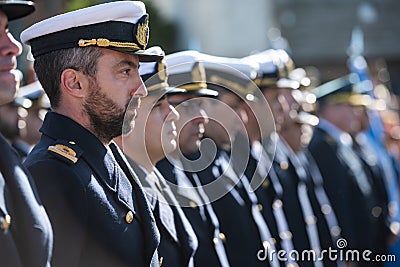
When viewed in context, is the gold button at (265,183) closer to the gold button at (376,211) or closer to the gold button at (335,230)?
the gold button at (335,230)

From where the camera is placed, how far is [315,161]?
6.59 metres

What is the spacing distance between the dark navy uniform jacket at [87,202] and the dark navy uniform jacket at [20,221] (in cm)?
33

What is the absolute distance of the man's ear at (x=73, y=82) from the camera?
302cm

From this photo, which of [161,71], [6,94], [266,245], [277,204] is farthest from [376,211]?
[6,94]

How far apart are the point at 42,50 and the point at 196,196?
1.14 meters

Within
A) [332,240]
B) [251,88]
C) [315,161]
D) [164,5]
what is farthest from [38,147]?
[164,5]

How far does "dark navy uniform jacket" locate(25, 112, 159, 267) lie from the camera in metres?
2.82

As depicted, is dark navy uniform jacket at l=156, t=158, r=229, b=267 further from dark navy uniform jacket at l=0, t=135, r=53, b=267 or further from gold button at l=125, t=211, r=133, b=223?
dark navy uniform jacket at l=0, t=135, r=53, b=267

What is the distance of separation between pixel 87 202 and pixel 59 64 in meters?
0.50

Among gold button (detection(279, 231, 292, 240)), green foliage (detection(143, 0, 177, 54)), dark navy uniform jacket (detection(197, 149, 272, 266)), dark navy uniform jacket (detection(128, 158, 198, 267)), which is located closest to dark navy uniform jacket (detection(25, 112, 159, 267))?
dark navy uniform jacket (detection(128, 158, 198, 267))

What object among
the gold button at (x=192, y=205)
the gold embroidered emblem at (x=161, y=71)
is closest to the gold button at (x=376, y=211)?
the gold button at (x=192, y=205)

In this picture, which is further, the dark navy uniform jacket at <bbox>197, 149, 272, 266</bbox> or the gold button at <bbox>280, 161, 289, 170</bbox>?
the gold button at <bbox>280, 161, 289, 170</bbox>

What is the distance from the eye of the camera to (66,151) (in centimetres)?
296

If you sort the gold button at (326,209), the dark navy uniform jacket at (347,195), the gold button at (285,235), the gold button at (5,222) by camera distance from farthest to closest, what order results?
1. the dark navy uniform jacket at (347,195)
2. the gold button at (326,209)
3. the gold button at (285,235)
4. the gold button at (5,222)
